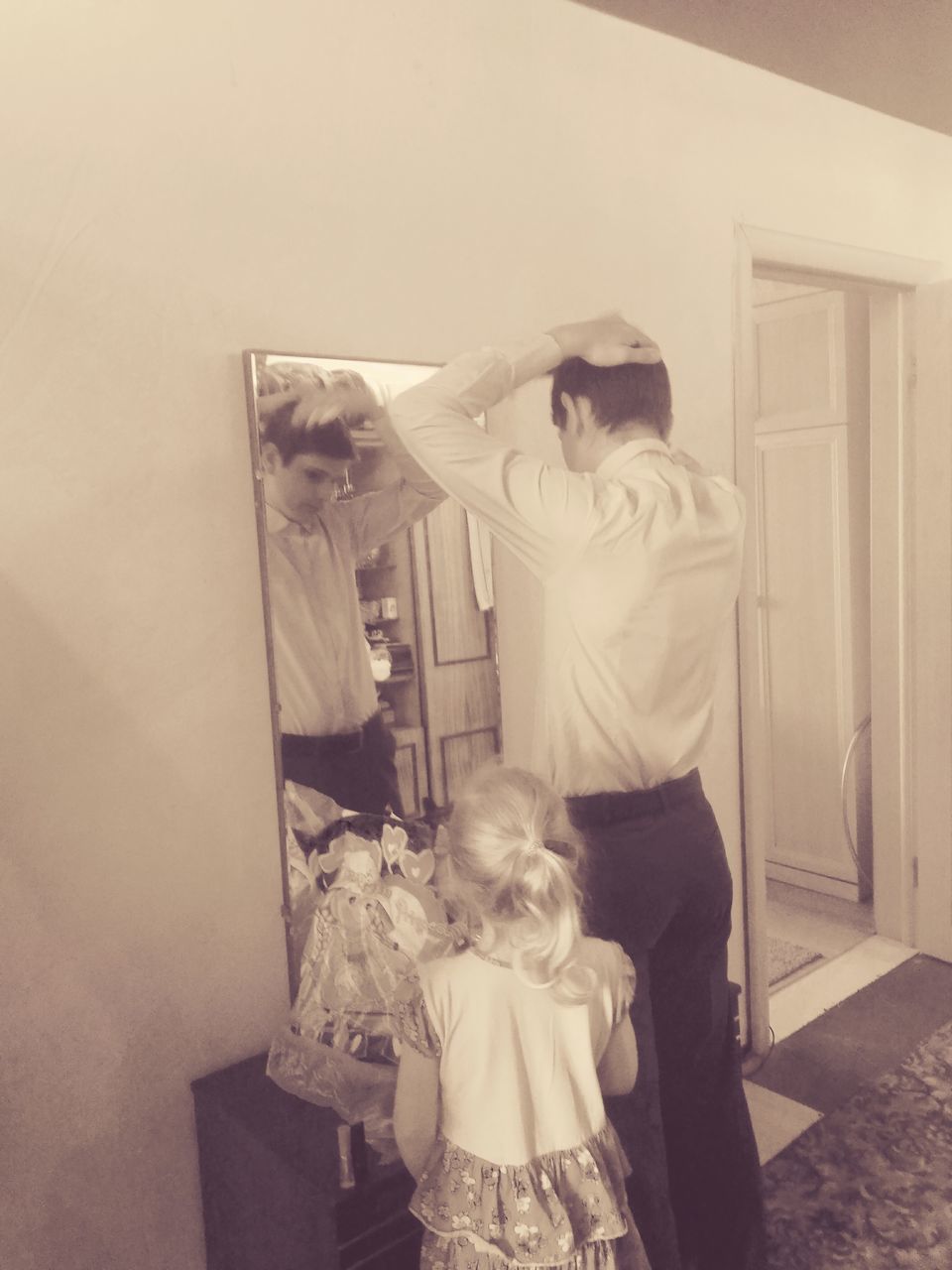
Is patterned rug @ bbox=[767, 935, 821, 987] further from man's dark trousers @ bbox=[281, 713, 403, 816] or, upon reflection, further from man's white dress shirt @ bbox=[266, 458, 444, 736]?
man's white dress shirt @ bbox=[266, 458, 444, 736]

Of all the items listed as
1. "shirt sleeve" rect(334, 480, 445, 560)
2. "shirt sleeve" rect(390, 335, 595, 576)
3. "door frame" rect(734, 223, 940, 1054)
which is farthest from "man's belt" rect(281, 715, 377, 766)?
"door frame" rect(734, 223, 940, 1054)

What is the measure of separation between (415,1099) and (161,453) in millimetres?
1048

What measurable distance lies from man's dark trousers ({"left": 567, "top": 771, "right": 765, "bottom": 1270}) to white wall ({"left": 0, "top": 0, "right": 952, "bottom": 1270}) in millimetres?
618

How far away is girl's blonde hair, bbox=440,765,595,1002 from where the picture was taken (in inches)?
49.0

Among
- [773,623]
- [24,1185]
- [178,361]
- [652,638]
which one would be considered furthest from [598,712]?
[773,623]

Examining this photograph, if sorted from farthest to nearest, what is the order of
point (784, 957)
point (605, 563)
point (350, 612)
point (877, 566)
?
point (784, 957) → point (877, 566) → point (350, 612) → point (605, 563)

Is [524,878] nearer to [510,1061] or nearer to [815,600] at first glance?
Result: [510,1061]

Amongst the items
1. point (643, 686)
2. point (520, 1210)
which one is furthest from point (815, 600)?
point (520, 1210)

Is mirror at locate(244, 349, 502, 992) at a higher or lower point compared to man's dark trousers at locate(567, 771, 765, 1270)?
higher

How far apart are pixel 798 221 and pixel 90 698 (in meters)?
2.23

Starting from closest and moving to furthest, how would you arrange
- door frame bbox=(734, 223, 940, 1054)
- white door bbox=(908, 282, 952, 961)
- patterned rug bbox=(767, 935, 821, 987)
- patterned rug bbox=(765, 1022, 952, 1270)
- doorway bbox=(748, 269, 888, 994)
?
patterned rug bbox=(765, 1022, 952, 1270) < door frame bbox=(734, 223, 940, 1054) < white door bbox=(908, 282, 952, 961) < patterned rug bbox=(767, 935, 821, 987) < doorway bbox=(748, 269, 888, 994)

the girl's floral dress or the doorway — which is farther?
the doorway

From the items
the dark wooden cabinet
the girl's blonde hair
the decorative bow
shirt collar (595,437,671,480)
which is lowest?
the dark wooden cabinet

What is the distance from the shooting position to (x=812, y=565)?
12.5ft
